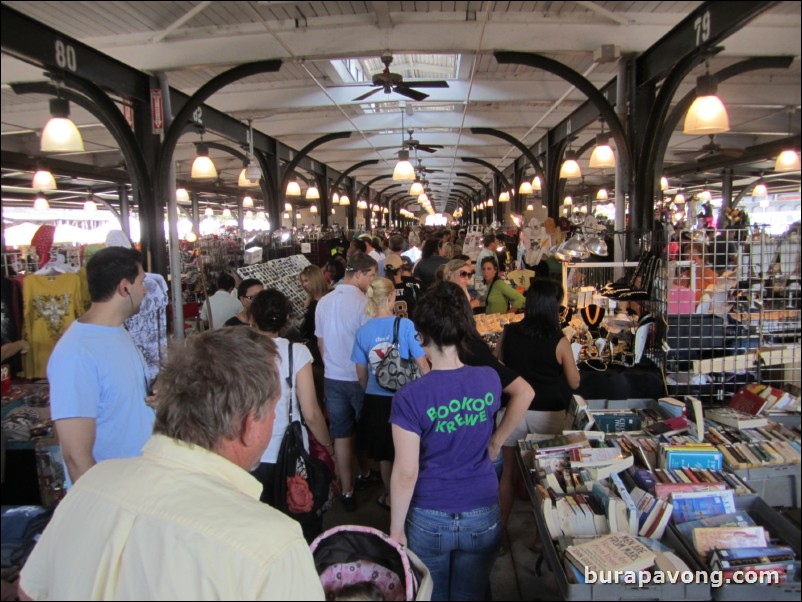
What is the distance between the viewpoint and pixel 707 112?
422cm

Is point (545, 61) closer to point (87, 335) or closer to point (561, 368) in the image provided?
point (561, 368)

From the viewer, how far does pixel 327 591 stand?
185 centimetres

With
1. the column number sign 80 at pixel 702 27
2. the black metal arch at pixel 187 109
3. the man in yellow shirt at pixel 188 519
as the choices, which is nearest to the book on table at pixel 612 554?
the man in yellow shirt at pixel 188 519

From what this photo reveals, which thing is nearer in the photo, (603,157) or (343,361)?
(343,361)

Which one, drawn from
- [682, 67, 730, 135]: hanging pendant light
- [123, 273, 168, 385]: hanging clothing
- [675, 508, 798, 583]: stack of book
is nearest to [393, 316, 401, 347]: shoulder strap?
[123, 273, 168, 385]: hanging clothing

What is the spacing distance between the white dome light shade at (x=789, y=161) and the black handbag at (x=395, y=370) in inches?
84.2

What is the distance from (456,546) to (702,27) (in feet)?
13.6

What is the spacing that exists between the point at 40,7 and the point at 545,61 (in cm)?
450

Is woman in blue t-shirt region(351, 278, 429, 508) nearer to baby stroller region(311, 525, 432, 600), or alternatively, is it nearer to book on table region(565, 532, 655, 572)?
book on table region(565, 532, 655, 572)

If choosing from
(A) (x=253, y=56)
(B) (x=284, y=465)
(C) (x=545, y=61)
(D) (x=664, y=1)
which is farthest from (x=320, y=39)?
(B) (x=284, y=465)

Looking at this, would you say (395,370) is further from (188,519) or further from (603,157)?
(603,157)

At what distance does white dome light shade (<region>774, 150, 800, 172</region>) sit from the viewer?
1921 millimetres

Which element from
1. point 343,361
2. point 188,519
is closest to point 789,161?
point 188,519

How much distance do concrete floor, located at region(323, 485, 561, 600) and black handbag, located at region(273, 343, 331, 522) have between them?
3.67 ft
